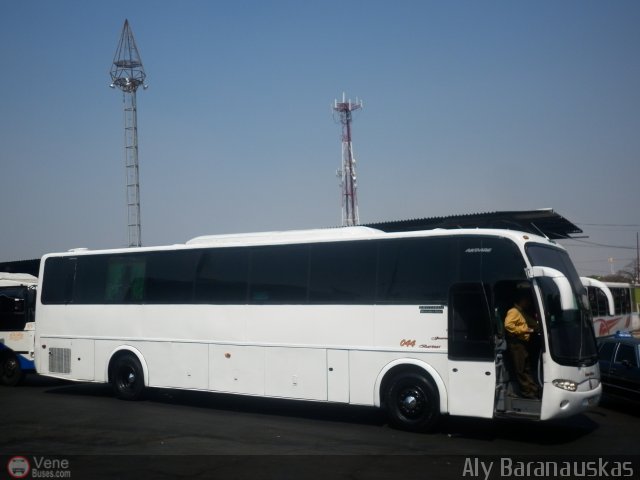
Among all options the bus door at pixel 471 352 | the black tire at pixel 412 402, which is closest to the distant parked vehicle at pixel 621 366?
the bus door at pixel 471 352

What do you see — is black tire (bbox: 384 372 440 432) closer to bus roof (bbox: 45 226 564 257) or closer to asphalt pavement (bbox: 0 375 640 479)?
asphalt pavement (bbox: 0 375 640 479)

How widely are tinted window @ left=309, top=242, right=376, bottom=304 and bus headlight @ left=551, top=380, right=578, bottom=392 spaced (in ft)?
11.4

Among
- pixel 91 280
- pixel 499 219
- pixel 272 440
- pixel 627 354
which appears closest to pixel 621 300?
pixel 499 219

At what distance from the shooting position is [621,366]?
46.9ft

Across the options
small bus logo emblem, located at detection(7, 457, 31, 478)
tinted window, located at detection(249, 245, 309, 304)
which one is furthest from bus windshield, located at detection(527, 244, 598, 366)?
small bus logo emblem, located at detection(7, 457, 31, 478)

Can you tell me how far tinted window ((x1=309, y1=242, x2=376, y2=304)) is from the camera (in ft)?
42.0

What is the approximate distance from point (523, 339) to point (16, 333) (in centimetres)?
1361

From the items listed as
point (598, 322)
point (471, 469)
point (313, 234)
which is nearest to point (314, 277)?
point (313, 234)

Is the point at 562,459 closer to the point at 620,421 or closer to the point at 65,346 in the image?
the point at 620,421

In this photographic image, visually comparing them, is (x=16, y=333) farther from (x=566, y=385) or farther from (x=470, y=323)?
(x=566, y=385)

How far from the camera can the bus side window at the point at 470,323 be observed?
1126 cm

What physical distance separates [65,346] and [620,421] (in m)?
12.1

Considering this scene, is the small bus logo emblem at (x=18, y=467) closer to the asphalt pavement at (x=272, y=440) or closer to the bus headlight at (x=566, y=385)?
the asphalt pavement at (x=272, y=440)

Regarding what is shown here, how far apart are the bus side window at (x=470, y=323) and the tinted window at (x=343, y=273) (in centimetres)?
169
